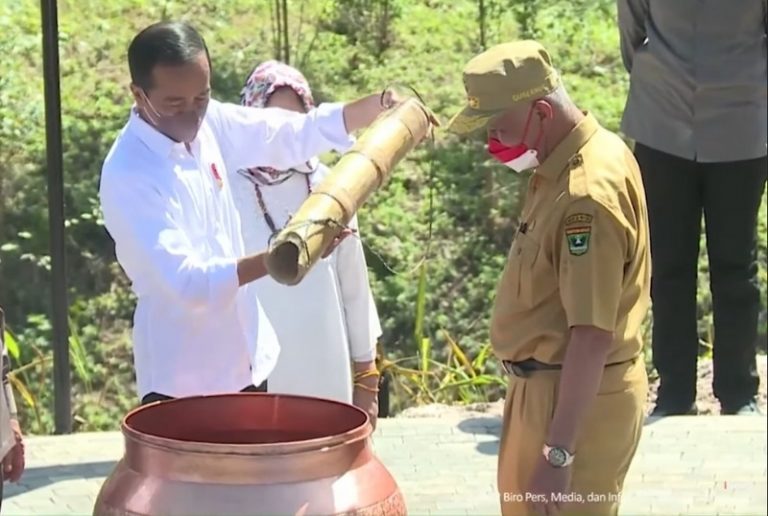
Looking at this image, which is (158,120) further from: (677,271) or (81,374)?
(81,374)

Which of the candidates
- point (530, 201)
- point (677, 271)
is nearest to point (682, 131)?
point (677, 271)

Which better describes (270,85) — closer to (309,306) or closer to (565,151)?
(309,306)

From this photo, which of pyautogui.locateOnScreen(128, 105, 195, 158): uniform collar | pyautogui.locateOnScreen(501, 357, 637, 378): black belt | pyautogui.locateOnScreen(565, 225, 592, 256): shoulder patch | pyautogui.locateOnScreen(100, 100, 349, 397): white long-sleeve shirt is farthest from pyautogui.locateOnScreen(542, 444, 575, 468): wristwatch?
pyautogui.locateOnScreen(128, 105, 195, 158): uniform collar

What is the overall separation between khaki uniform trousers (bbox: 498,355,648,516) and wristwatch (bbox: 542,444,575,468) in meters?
0.05

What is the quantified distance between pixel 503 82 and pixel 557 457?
2.72 ft

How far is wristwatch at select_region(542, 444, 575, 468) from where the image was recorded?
3.20 m

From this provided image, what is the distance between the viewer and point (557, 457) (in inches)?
126

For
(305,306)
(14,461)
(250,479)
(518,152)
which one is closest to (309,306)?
(305,306)

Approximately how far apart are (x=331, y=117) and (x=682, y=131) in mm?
2409

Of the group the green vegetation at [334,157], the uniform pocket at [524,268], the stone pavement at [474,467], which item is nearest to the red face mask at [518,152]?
the uniform pocket at [524,268]

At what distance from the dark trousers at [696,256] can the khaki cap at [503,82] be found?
2890 mm

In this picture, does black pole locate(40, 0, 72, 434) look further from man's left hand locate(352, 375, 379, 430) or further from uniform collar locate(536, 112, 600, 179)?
uniform collar locate(536, 112, 600, 179)

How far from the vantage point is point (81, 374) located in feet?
22.8

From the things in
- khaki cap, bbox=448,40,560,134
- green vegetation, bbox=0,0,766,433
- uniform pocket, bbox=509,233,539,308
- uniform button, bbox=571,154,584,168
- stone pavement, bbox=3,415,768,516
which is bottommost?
stone pavement, bbox=3,415,768,516
